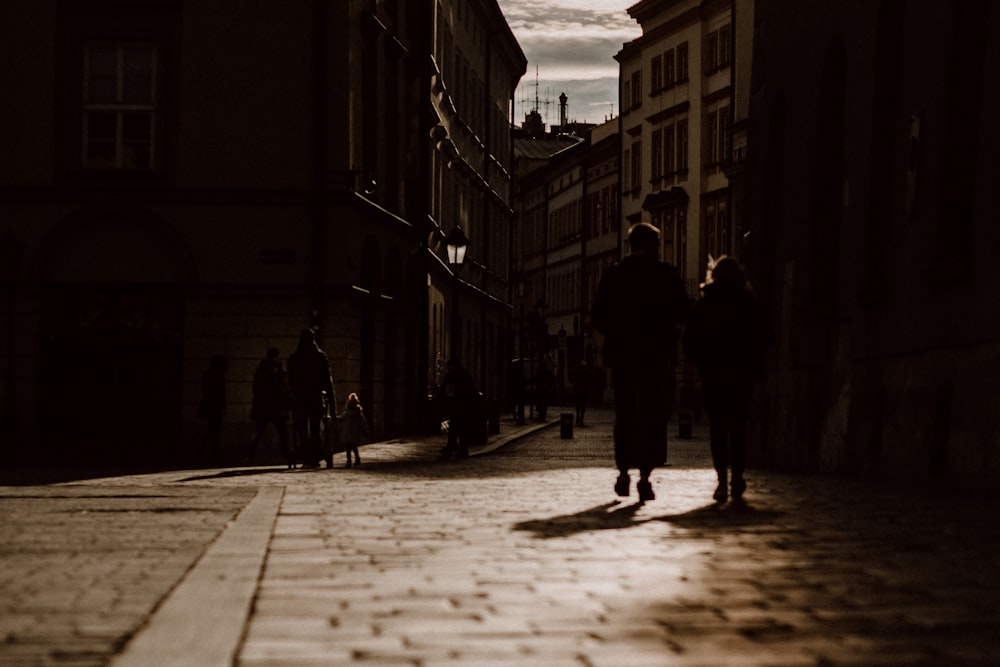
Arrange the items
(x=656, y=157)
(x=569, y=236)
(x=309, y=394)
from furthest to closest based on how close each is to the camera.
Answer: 1. (x=569, y=236)
2. (x=656, y=157)
3. (x=309, y=394)

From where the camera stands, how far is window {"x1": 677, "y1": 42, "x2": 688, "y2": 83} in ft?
235

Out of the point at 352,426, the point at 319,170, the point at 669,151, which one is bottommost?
the point at 352,426

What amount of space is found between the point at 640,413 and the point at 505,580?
4955 millimetres

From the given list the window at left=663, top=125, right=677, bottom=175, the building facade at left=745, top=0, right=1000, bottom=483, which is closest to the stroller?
the building facade at left=745, top=0, right=1000, bottom=483

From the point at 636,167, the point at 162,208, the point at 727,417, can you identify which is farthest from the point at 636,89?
the point at 727,417

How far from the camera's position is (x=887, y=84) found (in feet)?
61.8

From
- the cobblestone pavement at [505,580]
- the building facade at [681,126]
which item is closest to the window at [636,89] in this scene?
the building facade at [681,126]

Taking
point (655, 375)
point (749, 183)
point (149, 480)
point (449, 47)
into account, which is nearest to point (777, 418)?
point (749, 183)

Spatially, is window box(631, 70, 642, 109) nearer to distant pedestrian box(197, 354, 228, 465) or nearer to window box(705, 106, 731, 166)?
window box(705, 106, 731, 166)

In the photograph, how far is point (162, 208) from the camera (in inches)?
1158

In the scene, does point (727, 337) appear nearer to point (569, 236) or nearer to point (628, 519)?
point (628, 519)

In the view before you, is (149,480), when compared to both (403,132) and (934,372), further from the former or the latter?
(403,132)

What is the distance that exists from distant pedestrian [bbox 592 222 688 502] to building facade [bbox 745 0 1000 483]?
2.44m

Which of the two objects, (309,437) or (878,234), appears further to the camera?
(309,437)
